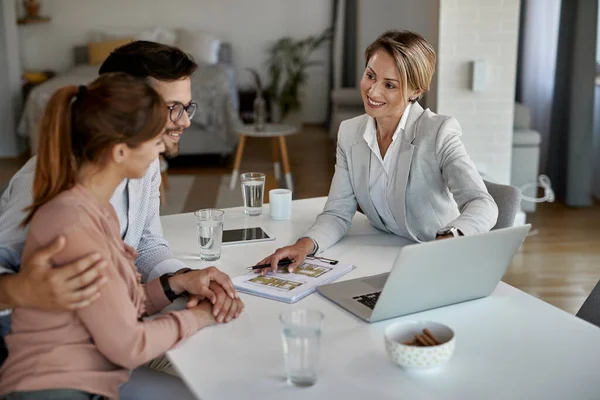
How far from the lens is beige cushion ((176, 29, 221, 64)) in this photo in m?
7.62

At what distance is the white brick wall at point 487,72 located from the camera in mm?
4059

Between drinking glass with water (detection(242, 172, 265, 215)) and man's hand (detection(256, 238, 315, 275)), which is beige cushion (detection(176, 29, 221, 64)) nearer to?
drinking glass with water (detection(242, 172, 265, 215))

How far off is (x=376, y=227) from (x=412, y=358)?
3.12ft

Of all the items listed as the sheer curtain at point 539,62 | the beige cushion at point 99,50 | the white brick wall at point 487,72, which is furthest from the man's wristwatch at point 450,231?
the beige cushion at point 99,50

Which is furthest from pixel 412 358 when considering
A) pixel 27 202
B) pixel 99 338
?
pixel 27 202

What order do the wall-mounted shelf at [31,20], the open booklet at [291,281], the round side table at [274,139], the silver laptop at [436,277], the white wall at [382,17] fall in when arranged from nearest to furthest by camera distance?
the silver laptop at [436,277], the open booklet at [291,281], the round side table at [274,139], the white wall at [382,17], the wall-mounted shelf at [31,20]

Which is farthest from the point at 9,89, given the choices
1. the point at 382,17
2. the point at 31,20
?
the point at 382,17

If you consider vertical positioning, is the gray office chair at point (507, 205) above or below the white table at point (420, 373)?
above

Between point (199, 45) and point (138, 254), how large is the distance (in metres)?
6.24

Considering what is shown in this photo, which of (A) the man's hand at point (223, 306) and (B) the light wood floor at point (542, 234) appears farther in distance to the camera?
(B) the light wood floor at point (542, 234)

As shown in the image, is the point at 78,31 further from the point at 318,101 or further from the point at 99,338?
the point at 99,338

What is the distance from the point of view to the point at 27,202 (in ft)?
5.06

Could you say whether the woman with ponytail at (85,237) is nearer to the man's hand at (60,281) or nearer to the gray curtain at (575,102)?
the man's hand at (60,281)

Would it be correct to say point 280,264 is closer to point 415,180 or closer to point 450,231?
point 450,231
